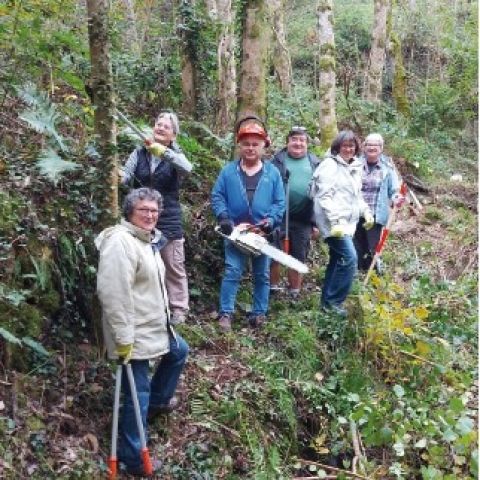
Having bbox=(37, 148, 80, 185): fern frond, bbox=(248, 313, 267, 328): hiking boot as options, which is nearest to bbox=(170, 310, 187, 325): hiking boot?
bbox=(248, 313, 267, 328): hiking boot

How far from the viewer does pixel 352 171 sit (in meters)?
7.07

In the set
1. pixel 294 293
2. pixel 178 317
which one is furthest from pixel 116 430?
pixel 294 293

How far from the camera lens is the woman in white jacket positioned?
6.86 m

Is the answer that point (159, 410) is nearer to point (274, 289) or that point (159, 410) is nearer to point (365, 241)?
point (274, 289)

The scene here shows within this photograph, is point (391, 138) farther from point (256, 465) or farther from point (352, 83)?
point (256, 465)

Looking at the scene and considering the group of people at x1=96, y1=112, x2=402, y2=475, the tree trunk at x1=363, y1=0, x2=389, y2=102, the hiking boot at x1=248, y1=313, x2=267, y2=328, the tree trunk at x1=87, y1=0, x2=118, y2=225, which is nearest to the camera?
the group of people at x1=96, y1=112, x2=402, y2=475

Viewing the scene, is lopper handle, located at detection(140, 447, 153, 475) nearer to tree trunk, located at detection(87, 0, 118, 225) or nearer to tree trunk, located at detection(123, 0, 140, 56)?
tree trunk, located at detection(87, 0, 118, 225)

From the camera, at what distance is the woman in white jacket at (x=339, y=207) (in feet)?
22.5

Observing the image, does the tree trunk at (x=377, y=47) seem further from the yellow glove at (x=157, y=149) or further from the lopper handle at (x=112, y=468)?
the lopper handle at (x=112, y=468)

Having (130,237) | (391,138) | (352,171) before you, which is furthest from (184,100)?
(391,138)

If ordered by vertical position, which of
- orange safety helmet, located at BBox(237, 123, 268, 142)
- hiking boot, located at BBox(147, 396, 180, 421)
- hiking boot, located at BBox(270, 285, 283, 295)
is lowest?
hiking boot, located at BBox(147, 396, 180, 421)

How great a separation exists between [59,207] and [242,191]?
1.88 m

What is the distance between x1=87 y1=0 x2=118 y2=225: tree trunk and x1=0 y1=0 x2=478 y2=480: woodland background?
0.01 m

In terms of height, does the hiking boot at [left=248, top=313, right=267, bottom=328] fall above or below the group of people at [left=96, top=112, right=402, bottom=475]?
below
